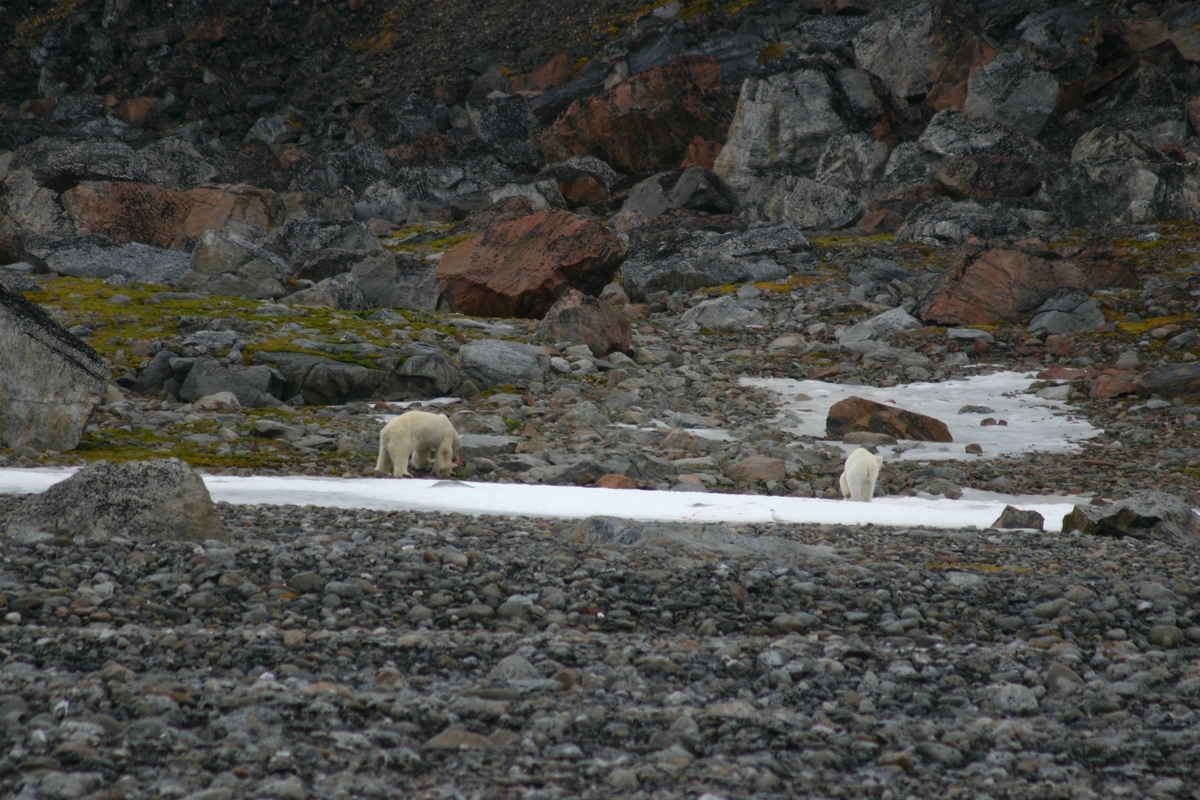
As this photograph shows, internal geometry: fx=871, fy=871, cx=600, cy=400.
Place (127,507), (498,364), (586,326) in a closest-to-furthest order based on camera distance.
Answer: (127,507) → (498,364) → (586,326)

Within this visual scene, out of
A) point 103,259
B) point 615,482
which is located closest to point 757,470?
point 615,482

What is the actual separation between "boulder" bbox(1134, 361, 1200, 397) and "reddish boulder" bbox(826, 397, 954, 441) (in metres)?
5.27

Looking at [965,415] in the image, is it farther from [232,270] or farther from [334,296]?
[232,270]

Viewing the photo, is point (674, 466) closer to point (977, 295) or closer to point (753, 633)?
point (753, 633)

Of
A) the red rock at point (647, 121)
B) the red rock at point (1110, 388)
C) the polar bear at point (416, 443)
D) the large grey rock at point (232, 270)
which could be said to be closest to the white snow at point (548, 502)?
the polar bear at point (416, 443)

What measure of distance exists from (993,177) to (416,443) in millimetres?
35822

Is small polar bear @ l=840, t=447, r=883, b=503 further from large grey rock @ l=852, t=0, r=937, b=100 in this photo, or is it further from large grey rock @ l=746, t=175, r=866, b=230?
large grey rock @ l=852, t=0, r=937, b=100

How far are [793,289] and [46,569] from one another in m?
25.9

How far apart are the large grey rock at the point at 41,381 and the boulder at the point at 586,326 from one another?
1046cm

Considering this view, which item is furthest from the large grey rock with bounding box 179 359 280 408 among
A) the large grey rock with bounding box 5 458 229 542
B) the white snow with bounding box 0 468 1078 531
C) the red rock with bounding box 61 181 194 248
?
the red rock with bounding box 61 181 194 248

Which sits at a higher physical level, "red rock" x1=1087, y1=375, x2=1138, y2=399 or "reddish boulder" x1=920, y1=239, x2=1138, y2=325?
"reddish boulder" x1=920, y1=239, x2=1138, y2=325

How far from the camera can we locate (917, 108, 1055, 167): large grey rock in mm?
43344

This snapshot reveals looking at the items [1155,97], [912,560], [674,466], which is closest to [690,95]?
[1155,97]

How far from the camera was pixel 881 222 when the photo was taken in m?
38.5
